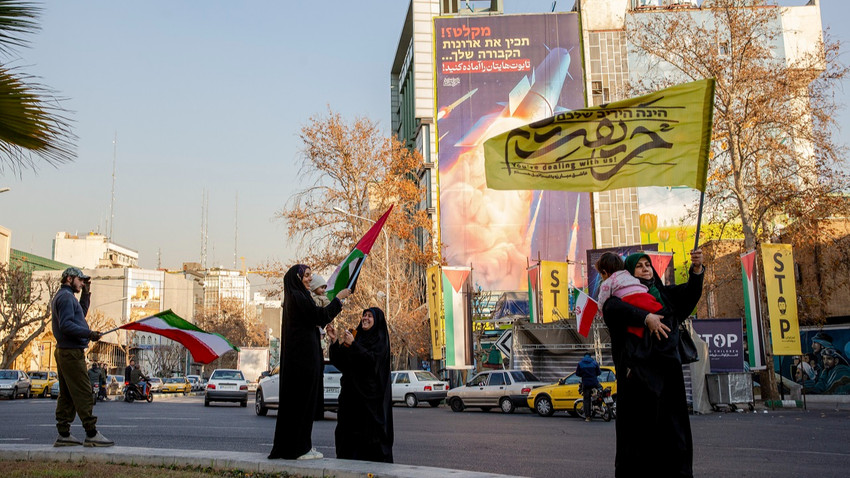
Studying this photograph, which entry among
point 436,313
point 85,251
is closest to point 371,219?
point 436,313

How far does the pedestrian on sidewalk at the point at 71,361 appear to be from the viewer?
8562 mm

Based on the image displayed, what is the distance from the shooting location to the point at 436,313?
32.9 meters

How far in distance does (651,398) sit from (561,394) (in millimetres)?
17434

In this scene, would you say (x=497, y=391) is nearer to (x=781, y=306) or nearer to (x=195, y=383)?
(x=781, y=306)

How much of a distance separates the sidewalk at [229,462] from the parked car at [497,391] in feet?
59.0

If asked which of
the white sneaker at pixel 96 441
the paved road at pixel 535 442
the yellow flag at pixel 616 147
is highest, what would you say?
the yellow flag at pixel 616 147

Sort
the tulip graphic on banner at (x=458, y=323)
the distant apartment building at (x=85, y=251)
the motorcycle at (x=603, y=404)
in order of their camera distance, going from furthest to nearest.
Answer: the distant apartment building at (x=85, y=251), the tulip graphic on banner at (x=458, y=323), the motorcycle at (x=603, y=404)

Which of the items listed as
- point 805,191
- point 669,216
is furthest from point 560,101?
point 805,191

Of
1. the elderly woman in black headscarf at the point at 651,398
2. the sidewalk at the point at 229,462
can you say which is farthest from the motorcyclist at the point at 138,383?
the elderly woman in black headscarf at the point at 651,398

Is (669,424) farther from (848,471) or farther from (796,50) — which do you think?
(796,50)

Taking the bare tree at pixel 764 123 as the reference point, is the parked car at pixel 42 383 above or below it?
below

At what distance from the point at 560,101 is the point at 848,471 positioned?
48.0 meters

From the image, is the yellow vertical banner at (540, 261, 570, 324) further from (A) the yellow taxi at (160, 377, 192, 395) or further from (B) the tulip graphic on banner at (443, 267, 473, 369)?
(A) the yellow taxi at (160, 377, 192, 395)

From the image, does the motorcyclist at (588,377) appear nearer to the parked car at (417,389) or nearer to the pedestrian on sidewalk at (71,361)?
the parked car at (417,389)
